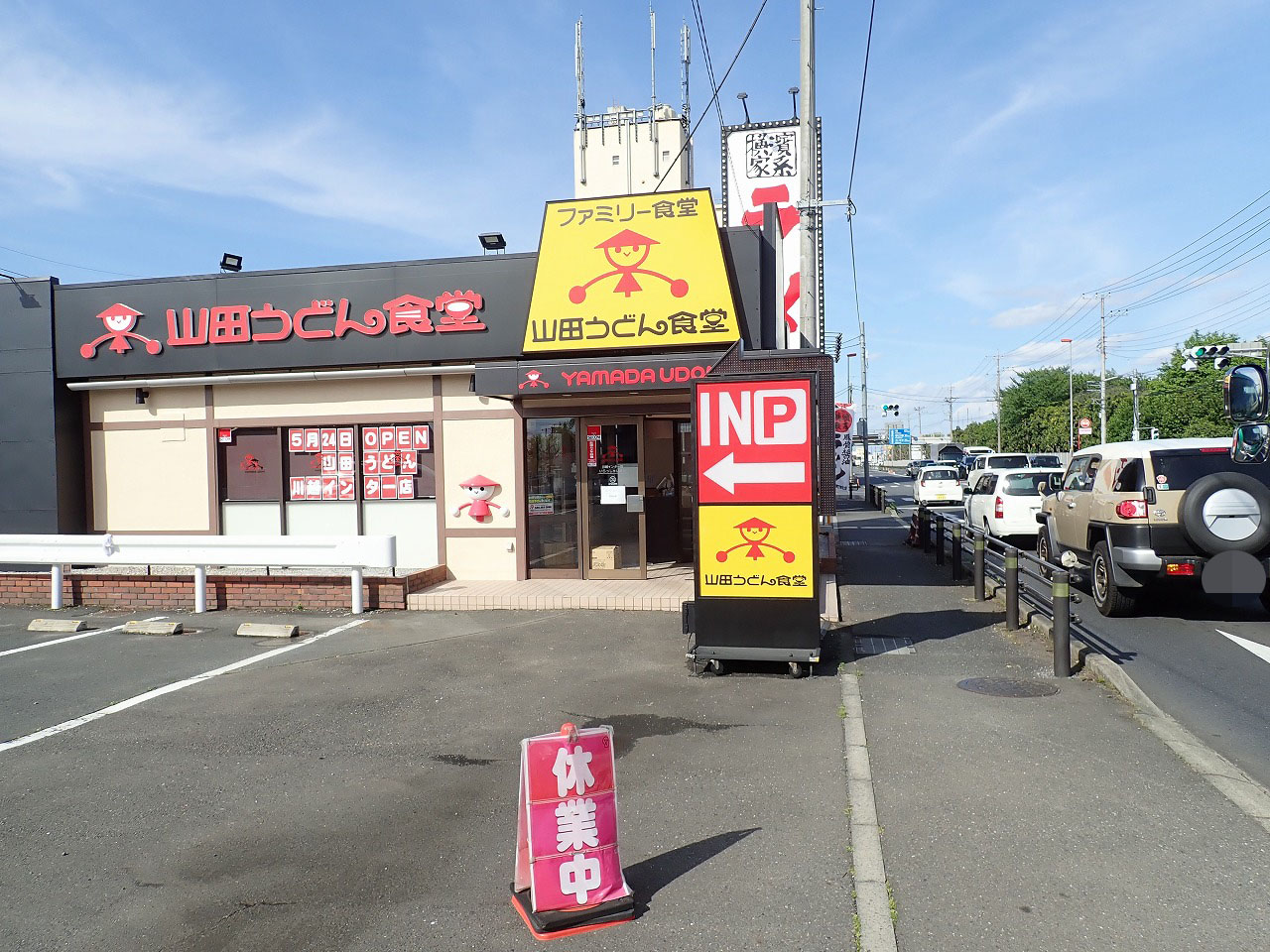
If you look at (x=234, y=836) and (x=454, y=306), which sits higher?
(x=454, y=306)

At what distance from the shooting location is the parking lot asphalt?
12.4 feet

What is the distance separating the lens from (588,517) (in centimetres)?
1271

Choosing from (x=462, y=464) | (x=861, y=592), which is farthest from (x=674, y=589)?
(x=462, y=464)

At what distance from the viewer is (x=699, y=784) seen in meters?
5.29

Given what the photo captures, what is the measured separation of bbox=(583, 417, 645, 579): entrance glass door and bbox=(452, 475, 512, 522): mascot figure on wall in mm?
1289

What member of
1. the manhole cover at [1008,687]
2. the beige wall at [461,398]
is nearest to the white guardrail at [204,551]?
the beige wall at [461,398]

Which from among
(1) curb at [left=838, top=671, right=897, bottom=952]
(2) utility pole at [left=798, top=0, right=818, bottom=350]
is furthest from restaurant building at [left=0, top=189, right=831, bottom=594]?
(1) curb at [left=838, top=671, right=897, bottom=952]

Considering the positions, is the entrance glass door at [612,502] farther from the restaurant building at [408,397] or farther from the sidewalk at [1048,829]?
the sidewalk at [1048,829]

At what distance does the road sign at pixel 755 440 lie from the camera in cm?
773

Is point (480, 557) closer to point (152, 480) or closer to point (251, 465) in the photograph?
point (251, 465)

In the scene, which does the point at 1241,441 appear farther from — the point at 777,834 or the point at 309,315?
the point at 309,315

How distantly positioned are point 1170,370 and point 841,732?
49.3m

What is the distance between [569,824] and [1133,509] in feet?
27.6

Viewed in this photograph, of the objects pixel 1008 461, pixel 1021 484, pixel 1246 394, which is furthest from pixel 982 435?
pixel 1246 394
